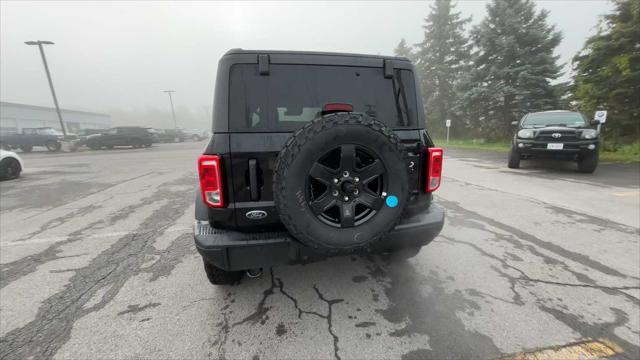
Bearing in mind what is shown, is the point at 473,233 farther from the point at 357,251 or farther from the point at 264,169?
the point at 264,169

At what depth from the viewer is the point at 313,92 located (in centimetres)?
215

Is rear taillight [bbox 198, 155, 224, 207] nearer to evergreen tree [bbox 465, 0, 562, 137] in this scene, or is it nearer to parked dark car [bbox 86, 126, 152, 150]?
evergreen tree [bbox 465, 0, 562, 137]

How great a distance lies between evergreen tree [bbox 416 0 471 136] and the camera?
26.7m

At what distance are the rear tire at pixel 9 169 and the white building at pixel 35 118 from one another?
36041 mm

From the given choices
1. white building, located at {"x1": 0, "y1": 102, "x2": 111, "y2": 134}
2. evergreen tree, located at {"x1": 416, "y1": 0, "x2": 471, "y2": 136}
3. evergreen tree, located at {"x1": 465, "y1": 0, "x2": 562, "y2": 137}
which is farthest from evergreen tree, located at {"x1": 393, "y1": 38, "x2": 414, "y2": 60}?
white building, located at {"x1": 0, "y1": 102, "x2": 111, "y2": 134}

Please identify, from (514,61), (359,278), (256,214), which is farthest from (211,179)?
(514,61)

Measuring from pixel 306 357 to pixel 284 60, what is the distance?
209 centimetres

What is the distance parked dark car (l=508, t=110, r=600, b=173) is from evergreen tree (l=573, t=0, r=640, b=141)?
5.90 meters

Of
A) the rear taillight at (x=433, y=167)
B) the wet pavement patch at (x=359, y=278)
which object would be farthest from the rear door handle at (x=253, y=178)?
the rear taillight at (x=433, y=167)

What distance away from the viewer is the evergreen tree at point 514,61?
1702cm

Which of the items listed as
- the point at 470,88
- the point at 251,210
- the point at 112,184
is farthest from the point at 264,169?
the point at 470,88

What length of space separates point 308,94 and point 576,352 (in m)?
2.56

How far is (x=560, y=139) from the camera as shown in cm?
692

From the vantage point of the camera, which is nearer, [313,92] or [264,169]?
[264,169]
